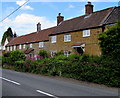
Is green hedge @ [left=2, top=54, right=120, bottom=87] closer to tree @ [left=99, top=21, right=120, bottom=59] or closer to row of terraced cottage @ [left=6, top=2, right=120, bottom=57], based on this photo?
tree @ [left=99, top=21, right=120, bottom=59]

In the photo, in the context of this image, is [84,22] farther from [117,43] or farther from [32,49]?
[32,49]

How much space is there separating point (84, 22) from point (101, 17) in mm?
3439

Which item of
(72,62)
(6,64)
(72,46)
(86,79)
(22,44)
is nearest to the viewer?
(86,79)

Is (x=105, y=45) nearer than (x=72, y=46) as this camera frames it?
Yes

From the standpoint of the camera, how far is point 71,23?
32.7m

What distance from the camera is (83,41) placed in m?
27.4

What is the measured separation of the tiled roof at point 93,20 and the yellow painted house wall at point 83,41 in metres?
0.95

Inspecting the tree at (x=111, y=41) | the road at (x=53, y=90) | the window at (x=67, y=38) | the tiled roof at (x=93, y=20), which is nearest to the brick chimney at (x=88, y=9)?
the tiled roof at (x=93, y=20)

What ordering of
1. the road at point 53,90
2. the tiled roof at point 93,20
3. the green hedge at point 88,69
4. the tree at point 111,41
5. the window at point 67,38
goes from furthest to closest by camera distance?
the window at point 67,38
the tiled roof at point 93,20
the tree at point 111,41
the green hedge at point 88,69
the road at point 53,90

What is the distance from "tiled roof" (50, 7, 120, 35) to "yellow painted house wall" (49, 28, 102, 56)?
0.95m

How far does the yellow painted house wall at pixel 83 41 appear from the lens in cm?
2505

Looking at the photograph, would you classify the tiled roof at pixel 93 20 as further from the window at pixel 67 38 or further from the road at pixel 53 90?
the road at pixel 53 90

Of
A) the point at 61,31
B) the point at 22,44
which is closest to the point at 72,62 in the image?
the point at 61,31

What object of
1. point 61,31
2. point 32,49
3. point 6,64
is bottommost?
point 6,64
